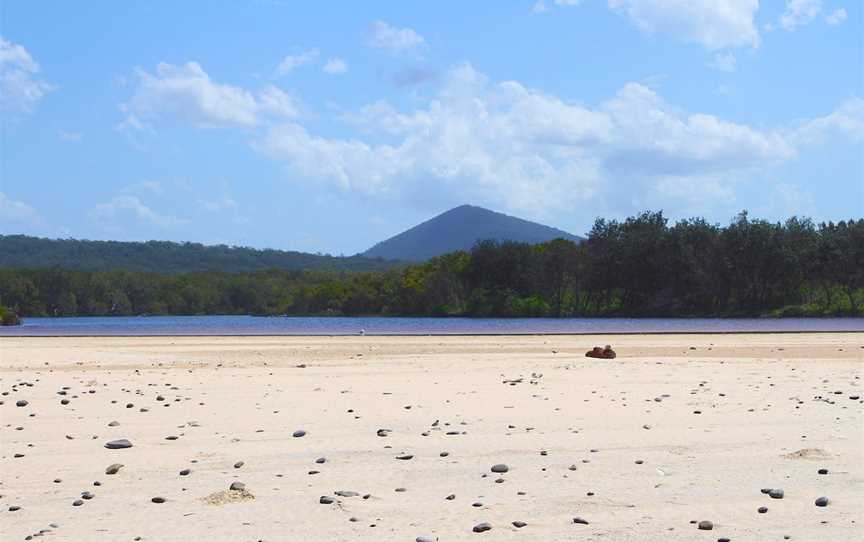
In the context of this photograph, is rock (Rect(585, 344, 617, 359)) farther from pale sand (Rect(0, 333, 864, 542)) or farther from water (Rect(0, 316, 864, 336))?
water (Rect(0, 316, 864, 336))

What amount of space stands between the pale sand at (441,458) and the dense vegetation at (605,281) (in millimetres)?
74011

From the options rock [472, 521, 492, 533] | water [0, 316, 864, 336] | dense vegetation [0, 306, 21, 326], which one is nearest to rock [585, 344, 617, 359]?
rock [472, 521, 492, 533]

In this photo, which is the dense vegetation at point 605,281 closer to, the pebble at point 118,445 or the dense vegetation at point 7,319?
the dense vegetation at point 7,319

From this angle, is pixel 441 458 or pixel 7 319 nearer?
pixel 441 458

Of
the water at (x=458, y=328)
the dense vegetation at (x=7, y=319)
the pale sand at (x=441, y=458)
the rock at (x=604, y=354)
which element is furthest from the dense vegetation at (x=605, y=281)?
the pale sand at (x=441, y=458)

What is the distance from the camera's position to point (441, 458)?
9.07 meters

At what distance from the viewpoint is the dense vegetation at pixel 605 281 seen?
86.6m

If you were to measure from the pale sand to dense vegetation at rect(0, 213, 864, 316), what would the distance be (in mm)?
74011

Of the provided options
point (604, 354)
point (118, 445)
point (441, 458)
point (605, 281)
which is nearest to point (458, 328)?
point (604, 354)

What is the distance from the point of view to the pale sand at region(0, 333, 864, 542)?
22.0 feet

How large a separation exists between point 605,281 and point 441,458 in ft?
306

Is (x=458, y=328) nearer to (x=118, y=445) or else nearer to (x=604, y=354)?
(x=604, y=354)

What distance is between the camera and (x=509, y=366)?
21.1 meters

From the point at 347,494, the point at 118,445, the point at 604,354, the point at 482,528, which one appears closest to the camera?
the point at 482,528
